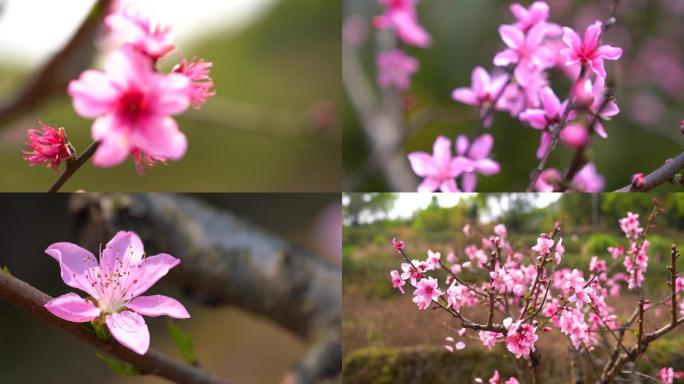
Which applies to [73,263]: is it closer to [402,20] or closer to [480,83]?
[480,83]

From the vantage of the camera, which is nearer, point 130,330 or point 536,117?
point 130,330

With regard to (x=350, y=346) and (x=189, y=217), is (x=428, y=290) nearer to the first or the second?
(x=350, y=346)

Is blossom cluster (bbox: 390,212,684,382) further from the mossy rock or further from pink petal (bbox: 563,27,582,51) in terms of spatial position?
pink petal (bbox: 563,27,582,51)

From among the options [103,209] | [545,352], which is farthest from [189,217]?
[545,352]

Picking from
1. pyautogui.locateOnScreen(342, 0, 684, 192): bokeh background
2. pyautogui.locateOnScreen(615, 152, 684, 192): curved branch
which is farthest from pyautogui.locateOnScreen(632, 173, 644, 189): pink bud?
pyautogui.locateOnScreen(342, 0, 684, 192): bokeh background

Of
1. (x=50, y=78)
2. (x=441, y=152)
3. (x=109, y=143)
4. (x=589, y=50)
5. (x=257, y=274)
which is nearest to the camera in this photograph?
→ (x=109, y=143)

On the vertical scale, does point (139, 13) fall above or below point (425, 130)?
below

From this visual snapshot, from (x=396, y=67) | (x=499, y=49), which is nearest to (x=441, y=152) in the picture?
(x=396, y=67)
